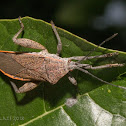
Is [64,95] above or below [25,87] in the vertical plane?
above

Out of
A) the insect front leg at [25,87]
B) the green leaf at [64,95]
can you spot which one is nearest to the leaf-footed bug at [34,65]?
the insect front leg at [25,87]

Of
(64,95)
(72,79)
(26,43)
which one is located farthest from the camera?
(26,43)

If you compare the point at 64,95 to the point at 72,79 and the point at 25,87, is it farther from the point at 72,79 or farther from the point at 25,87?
the point at 25,87

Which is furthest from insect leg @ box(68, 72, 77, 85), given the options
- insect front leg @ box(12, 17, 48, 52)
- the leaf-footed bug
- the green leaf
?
insect front leg @ box(12, 17, 48, 52)

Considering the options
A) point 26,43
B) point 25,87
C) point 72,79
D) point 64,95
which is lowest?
point 25,87

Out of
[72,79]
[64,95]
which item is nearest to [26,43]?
[72,79]

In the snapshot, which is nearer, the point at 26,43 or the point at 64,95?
the point at 64,95

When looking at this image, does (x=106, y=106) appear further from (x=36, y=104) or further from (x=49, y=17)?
(x=49, y=17)
